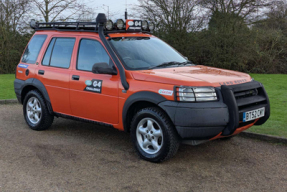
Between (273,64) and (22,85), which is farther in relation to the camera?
(273,64)

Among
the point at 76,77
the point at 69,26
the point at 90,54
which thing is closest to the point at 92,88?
the point at 76,77

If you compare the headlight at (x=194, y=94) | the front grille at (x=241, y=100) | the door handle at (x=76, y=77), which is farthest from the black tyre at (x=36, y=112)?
the front grille at (x=241, y=100)

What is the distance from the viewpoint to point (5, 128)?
7.22m

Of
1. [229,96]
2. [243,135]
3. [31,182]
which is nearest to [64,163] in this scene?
[31,182]

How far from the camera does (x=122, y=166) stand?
501 centimetres

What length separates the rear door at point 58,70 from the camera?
6.24m

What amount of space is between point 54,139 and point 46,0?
14687mm

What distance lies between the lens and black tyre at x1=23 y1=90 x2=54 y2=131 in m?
6.81

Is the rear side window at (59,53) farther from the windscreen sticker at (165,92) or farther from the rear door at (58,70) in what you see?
the windscreen sticker at (165,92)

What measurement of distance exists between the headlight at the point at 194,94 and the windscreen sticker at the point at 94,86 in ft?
4.70

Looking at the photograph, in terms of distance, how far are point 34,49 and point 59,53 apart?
87 centimetres

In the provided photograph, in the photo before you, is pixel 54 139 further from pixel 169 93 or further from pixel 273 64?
pixel 273 64

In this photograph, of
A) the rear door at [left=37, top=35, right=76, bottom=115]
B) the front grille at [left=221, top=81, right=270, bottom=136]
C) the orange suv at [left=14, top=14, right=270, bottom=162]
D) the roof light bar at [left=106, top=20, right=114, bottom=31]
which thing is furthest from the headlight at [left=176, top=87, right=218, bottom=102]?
the rear door at [left=37, top=35, right=76, bottom=115]

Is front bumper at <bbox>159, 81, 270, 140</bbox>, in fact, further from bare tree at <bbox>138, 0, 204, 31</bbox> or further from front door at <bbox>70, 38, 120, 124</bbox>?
bare tree at <bbox>138, 0, 204, 31</bbox>
